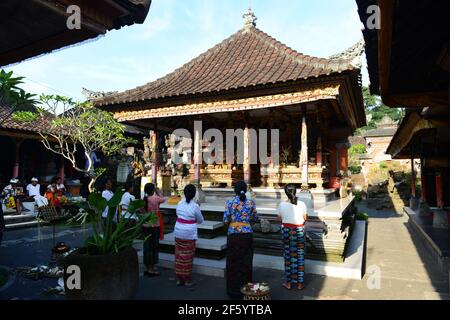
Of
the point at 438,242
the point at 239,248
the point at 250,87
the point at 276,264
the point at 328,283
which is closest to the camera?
the point at 239,248

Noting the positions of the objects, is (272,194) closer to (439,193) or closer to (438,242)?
(438,242)

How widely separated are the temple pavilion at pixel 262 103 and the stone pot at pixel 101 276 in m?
5.89

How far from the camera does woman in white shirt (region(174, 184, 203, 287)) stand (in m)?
5.44

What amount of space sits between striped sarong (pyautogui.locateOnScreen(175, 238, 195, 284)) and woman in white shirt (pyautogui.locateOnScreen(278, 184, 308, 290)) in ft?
5.50

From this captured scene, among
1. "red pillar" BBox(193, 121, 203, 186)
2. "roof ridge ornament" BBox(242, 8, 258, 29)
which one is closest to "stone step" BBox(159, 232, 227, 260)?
"red pillar" BBox(193, 121, 203, 186)

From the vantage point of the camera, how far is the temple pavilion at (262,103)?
850 centimetres

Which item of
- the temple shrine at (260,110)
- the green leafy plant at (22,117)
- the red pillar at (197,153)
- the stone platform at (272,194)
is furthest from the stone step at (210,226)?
the green leafy plant at (22,117)

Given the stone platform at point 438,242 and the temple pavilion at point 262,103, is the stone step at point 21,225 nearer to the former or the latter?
the temple pavilion at point 262,103

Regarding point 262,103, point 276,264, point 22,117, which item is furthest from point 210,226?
point 22,117

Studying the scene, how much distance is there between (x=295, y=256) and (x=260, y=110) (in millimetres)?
6512

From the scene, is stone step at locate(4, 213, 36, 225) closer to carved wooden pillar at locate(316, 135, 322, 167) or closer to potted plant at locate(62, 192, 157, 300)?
potted plant at locate(62, 192, 157, 300)

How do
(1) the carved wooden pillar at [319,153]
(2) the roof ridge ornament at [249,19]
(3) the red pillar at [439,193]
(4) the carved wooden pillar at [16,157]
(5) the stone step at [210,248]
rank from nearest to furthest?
(5) the stone step at [210,248], (1) the carved wooden pillar at [319,153], (2) the roof ridge ornament at [249,19], (3) the red pillar at [439,193], (4) the carved wooden pillar at [16,157]

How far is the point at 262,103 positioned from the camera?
8961 millimetres
